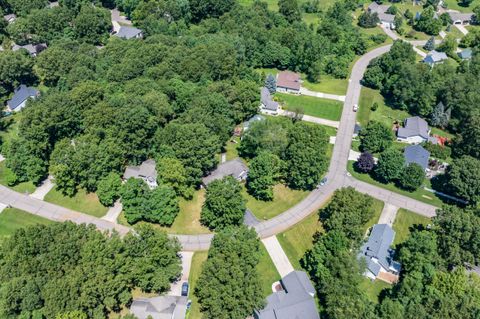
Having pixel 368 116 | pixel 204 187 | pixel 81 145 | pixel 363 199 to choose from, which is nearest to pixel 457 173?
pixel 363 199

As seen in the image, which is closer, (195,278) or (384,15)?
(195,278)

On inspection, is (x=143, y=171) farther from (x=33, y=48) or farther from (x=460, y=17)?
(x=460, y=17)

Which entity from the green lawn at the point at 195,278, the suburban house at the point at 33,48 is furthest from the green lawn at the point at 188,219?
the suburban house at the point at 33,48

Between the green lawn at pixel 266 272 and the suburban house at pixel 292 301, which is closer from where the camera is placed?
the suburban house at pixel 292 301

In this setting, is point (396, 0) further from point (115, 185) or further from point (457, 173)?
point (115, 185)

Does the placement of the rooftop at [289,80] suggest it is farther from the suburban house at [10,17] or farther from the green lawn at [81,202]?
the suburban house at [10,17]

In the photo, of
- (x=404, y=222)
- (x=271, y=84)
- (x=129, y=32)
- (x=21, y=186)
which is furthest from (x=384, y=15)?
(x=21, y=186)
